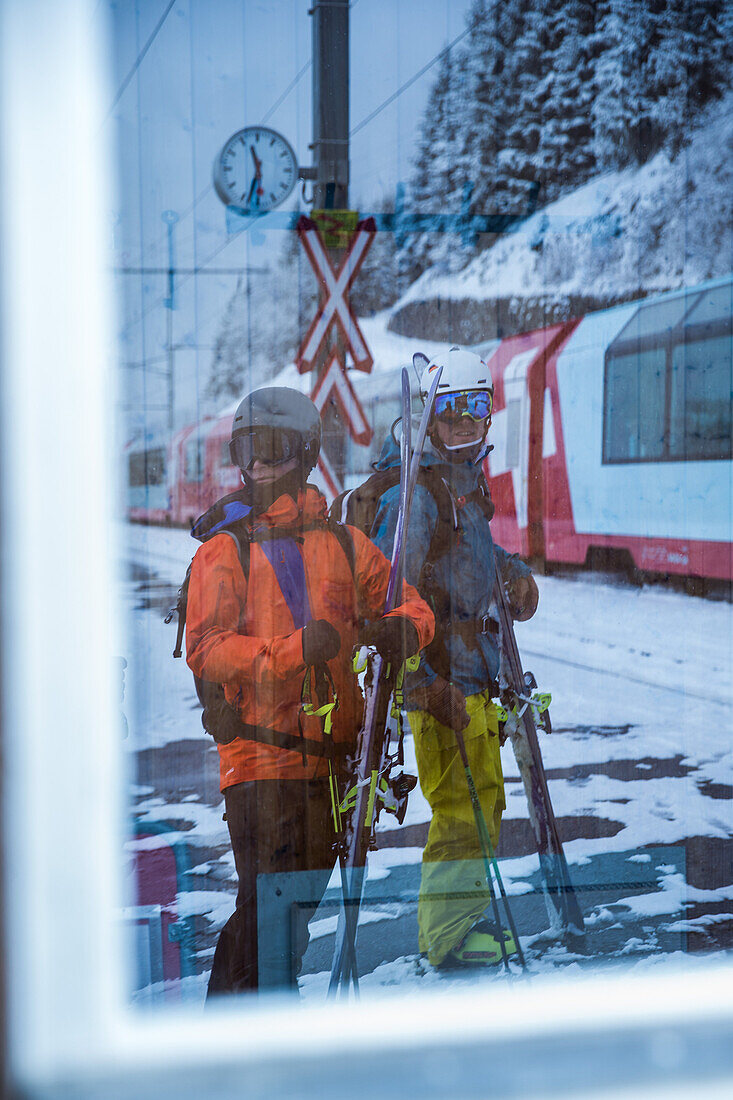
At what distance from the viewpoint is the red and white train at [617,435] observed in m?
1.96

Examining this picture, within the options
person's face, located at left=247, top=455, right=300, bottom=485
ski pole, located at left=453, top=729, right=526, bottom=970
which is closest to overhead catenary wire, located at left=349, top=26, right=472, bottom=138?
person's face, located at left=247, top=455, right=300, bottom=485

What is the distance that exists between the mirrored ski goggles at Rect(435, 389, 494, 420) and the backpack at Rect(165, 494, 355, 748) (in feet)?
1.45

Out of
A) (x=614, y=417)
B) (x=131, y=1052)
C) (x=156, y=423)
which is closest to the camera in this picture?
(x=131, y=1052)

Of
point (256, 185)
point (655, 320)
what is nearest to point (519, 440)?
point (655, 320)

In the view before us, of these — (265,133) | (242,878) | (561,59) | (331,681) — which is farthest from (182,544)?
(561,59)

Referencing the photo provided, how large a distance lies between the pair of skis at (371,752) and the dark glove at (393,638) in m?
0.02

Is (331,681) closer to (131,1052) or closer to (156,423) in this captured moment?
(156,423)

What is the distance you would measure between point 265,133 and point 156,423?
579mm

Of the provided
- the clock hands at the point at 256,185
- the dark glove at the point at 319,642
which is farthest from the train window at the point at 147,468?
the clock hands at the point at 256,185

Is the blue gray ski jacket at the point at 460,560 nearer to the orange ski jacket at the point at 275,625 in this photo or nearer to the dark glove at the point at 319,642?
the orange ski jacket at the point at 275,625

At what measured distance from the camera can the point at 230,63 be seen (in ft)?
5.66

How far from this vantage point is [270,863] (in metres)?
1.86

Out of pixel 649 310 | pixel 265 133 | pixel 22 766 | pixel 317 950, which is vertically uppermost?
pixel 265 133

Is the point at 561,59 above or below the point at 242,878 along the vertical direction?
above
